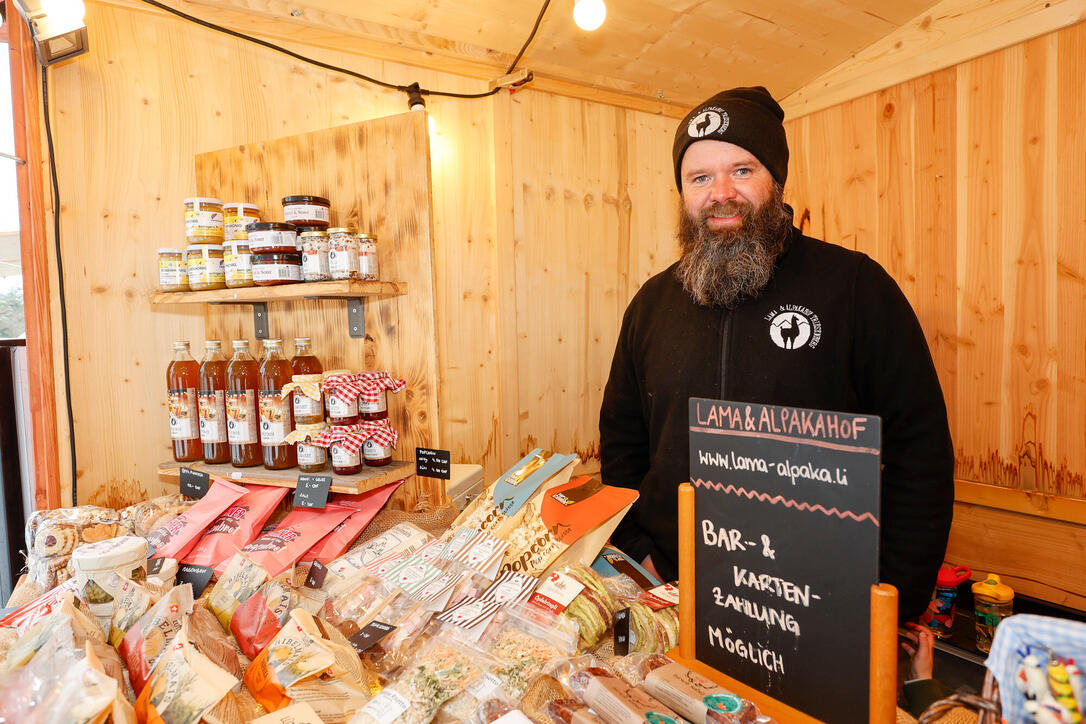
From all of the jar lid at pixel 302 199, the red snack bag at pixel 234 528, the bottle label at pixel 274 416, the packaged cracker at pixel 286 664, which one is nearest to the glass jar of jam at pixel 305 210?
the jar lid at pixel 302 199

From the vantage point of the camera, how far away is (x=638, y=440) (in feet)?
6.53

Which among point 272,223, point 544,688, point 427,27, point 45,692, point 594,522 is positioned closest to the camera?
point 45,692

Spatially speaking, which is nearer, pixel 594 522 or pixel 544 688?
pixel 544 688

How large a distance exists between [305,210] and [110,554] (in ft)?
3.11

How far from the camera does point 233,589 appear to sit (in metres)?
1.17

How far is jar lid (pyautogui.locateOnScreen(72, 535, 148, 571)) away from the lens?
1.21m

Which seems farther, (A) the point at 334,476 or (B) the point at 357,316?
(B) the point at 357,316

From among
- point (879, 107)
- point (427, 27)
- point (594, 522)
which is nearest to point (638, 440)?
point (594, 522)

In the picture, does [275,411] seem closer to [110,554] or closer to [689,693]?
[110,554]

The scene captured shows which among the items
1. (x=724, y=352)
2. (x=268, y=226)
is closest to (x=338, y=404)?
(x=268, y=226)

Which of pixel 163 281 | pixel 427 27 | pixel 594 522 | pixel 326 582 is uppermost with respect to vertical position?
pixel 427 27

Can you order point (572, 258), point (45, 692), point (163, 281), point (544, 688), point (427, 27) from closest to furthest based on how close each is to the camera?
point (45, 692), point (544, 688), point (163, 281), point (427, 27), point (572, 258)

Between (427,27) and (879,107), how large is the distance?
2.21 meters

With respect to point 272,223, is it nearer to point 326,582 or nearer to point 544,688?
point 326,582
